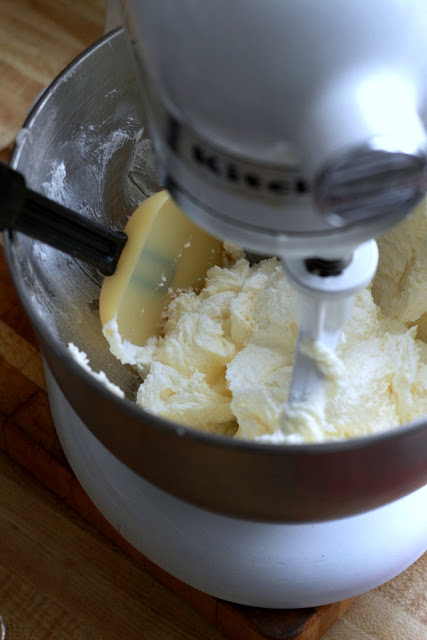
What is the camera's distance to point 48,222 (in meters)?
0.62

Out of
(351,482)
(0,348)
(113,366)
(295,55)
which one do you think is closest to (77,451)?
(113,366)

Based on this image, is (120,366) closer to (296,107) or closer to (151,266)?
(151,266)

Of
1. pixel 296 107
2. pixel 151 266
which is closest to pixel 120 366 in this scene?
pixel 151 266

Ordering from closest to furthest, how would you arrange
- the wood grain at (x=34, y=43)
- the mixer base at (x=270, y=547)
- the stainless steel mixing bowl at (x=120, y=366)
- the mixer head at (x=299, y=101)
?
the mixer head at (x=299, y=101), the stainless steel mixing bowl at (x=120, y=366), the mixer base at (x=270, y=547), the wood grain at (x=34, y=43)

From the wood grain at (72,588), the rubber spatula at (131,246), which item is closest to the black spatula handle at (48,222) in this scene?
the rubber spatula at (131,246)

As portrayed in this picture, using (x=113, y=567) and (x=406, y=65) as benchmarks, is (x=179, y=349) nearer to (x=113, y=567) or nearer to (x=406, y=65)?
(x=113, y=567)

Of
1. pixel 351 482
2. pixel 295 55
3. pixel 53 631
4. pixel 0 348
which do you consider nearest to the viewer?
pixel 295 55

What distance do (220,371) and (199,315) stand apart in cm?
6

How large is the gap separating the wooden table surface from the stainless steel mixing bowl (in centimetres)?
18

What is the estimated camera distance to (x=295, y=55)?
35cm

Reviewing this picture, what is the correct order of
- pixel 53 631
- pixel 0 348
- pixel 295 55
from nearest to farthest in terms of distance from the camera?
pixel 295 55, pixel 53 631, pixel 0 348

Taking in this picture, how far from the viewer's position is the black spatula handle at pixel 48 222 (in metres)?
0.59

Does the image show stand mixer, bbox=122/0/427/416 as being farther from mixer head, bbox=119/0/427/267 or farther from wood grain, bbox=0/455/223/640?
wood grain, bbox=0/455/223/640

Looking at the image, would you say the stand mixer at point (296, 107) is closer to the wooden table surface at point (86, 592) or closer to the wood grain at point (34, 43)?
the wooden table surface at point (86, 592)
